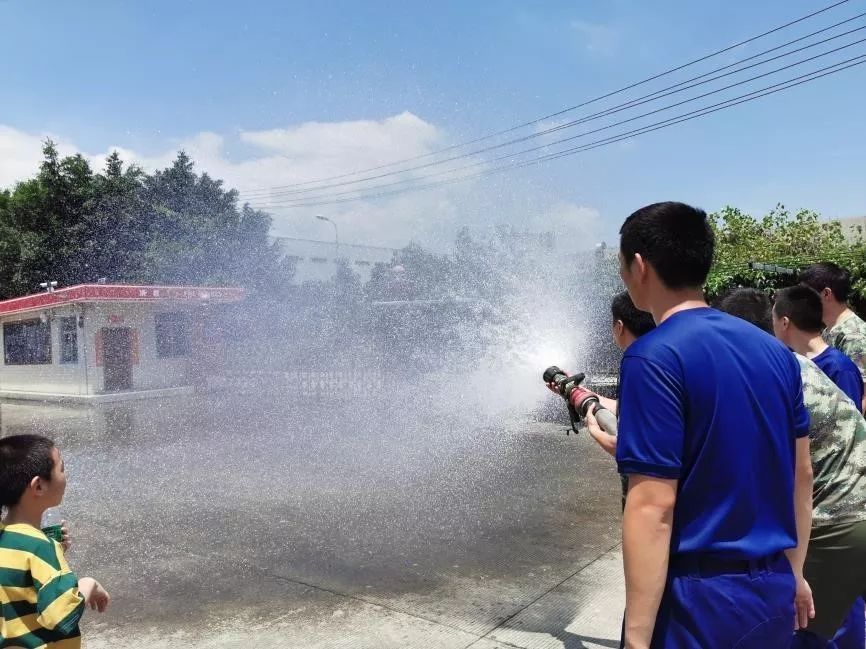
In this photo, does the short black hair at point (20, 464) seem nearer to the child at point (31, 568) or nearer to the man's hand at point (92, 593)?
the child at point (31, 568)

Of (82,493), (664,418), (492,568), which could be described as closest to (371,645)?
(492,568)

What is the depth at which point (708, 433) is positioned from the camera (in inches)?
62.0

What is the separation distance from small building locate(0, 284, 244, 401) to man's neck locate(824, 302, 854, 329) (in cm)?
1913

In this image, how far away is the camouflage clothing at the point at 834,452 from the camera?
2461 millimetres

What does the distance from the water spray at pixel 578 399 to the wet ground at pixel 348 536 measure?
5.44 ft

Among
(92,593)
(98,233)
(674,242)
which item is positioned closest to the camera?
(674,242)

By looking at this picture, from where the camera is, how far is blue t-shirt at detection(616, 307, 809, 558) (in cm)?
156

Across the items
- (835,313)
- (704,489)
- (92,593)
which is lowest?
(92,593)

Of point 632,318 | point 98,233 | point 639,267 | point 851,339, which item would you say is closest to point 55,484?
point 639,267

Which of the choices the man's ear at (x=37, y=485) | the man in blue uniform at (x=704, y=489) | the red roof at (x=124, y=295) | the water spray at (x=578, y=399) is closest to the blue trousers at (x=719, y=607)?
the man in blue uniform at (x=704, y=489)

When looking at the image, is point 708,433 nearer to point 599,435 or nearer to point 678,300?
point 678,300

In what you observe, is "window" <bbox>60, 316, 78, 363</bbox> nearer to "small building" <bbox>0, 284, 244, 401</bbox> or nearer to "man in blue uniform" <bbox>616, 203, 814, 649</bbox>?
"small building" <bbox>0, 284, 244, 401</bbox>

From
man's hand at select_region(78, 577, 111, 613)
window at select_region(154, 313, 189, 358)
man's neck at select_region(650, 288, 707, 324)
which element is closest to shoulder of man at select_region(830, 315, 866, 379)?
man's neck at select_region(650, 288, 707, 324)

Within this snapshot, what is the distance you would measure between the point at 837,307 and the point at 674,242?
303 centimetres
